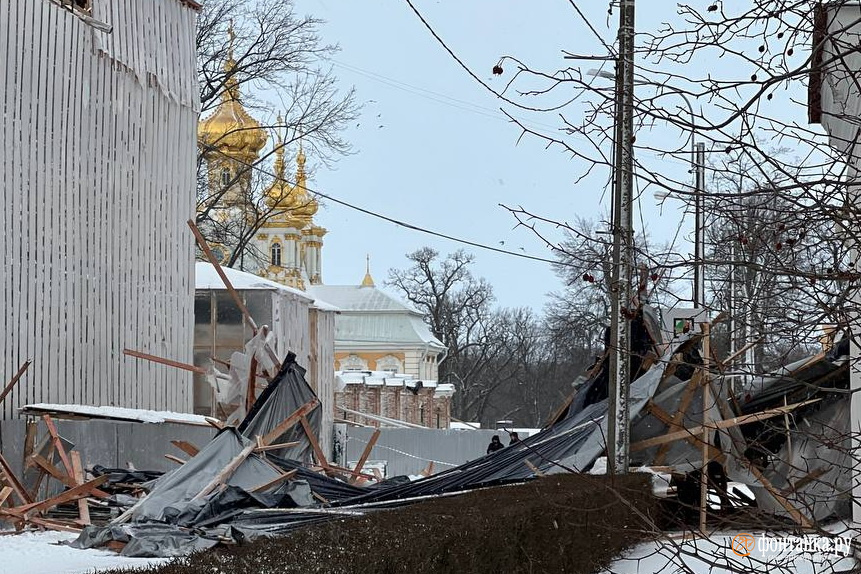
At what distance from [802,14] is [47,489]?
51.2 ft

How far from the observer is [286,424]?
17969 millimetres

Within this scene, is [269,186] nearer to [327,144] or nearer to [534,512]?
[327,144]

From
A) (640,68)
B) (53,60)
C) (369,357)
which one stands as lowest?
(369,357)

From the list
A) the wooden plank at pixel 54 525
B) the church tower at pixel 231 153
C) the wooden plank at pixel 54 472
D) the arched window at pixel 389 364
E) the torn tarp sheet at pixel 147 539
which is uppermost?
the church tower at pixel 231 153

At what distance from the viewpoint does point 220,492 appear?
48.1 ft

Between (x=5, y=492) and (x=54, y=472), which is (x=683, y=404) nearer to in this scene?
(x=54, y=472)

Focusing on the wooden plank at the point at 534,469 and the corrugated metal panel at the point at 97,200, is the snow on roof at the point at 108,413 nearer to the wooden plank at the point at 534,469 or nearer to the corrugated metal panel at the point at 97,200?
the corrugated metal panel at the point at 97,200

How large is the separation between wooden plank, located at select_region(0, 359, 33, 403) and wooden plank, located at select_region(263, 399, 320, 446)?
3.48 meters

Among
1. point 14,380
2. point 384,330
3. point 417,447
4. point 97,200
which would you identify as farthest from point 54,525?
point 384,330

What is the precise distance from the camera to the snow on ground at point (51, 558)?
1219 centimetres

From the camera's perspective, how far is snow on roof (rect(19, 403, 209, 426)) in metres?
17.7

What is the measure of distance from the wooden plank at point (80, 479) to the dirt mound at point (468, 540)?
192 inches

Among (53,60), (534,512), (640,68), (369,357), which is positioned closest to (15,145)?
(53,60)

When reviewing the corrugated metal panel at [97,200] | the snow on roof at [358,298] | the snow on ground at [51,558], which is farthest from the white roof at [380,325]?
the snow on ground at [51,558]
